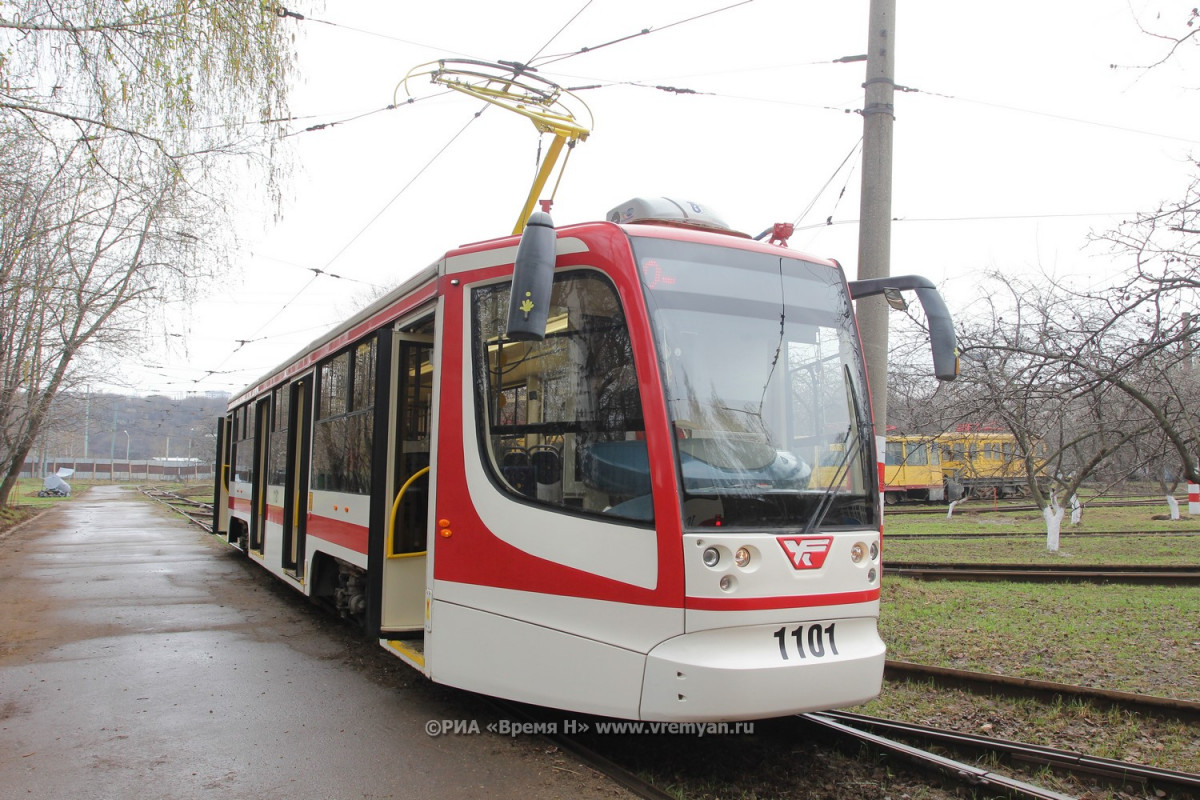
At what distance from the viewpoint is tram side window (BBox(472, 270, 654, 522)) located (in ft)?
15.1

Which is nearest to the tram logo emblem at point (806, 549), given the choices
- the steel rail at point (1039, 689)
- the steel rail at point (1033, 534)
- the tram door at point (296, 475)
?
the steel rail at point (1039, 689)

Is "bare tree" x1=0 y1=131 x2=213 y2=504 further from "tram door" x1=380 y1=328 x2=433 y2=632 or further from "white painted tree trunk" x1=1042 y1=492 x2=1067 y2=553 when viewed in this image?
"white painted tree trunk" x1=1042 y1=492 x2=1067 y2=553

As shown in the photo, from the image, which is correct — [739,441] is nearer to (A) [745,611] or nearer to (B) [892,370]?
(A) [745,611]

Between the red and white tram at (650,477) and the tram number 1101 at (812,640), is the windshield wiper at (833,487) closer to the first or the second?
the red and white tram at (650,477)

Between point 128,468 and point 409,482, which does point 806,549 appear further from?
point 128,468

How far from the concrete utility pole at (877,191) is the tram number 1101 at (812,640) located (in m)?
3.45

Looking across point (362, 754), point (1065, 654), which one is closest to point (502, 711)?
point (362, 754)

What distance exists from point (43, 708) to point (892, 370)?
1059cm

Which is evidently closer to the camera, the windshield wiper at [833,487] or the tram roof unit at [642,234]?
the windshield wiper at [833,487]

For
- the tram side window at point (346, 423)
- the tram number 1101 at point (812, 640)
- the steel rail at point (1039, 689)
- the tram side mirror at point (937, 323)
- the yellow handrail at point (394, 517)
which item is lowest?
the steel rail at point (1039, 689)

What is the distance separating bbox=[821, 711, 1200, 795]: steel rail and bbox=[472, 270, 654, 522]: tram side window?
2.33 m

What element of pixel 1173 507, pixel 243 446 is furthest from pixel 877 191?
pixel 1173 507

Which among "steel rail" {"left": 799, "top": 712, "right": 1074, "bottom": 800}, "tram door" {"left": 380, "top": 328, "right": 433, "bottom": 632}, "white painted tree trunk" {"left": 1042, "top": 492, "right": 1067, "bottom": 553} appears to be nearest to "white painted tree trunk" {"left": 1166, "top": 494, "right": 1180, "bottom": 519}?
"white painted tree trunk" {"left": 1042, "top": 492, "right": 1067, "bottom": 553}

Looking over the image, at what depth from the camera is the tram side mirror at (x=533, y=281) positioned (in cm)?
418
